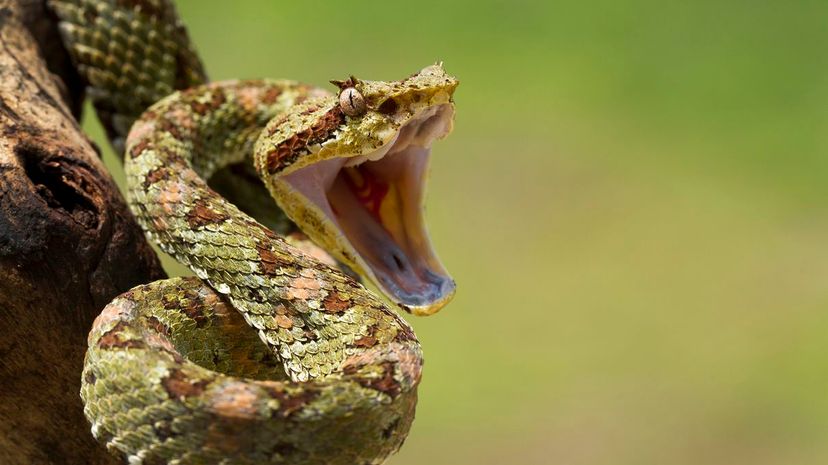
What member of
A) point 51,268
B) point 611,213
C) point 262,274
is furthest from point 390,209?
point 611,213

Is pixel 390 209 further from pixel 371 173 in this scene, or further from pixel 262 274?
pixel 262 274

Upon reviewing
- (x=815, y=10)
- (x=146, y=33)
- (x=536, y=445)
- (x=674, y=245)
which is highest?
(x=815, y=10)

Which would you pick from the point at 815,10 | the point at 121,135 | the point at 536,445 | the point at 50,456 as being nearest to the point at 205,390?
the point at 50,456

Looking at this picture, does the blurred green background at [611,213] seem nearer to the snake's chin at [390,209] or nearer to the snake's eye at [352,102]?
the snake's chin at [390,209]

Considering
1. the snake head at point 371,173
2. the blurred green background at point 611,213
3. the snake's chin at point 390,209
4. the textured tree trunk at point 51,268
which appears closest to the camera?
the textured tree trunk at point 51,268

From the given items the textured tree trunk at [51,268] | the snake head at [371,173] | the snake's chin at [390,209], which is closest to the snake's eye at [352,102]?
the snake head at [371,173]

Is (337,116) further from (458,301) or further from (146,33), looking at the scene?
(458,301)
